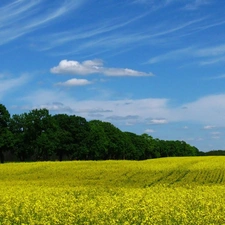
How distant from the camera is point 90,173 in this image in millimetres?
46781

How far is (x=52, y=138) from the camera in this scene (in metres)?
98.3

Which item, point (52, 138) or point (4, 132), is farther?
point (52, 138)

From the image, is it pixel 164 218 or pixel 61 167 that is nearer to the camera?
pixel 164 218

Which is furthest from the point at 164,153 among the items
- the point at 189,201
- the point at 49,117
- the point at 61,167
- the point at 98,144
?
the point at 189,201

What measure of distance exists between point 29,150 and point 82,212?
80607 mm

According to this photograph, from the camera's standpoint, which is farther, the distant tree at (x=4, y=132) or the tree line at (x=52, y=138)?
the tree line at (x=52, y=138)

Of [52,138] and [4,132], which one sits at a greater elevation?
[4,132]

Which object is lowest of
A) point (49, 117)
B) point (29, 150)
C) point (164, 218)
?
point (164, 218)

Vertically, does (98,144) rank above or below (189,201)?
above

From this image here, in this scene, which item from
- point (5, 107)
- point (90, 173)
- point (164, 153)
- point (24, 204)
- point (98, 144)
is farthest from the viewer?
point (164, 153)

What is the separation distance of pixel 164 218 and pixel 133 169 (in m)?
35.9

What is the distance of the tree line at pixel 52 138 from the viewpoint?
9500 cm

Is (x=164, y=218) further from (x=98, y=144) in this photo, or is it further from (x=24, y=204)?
(x=98, y=144)

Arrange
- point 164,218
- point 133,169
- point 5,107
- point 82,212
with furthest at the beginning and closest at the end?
point 5,107 → point 133,169 → point 82,212 → point 164,218
